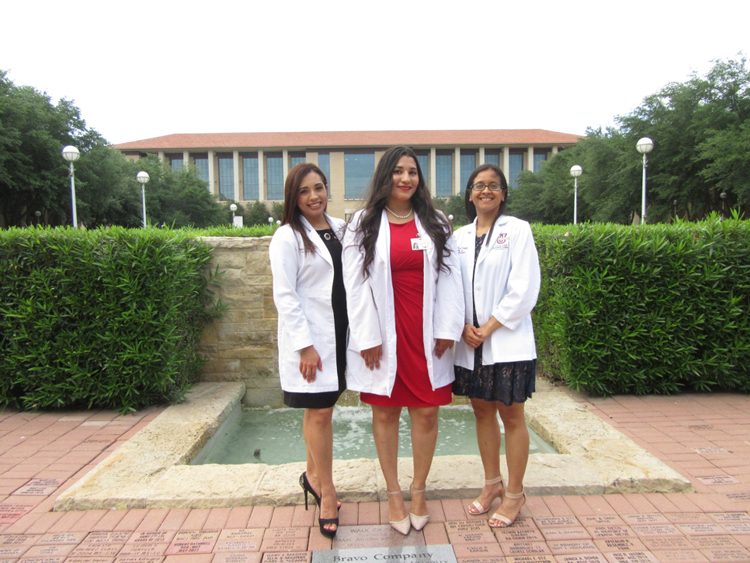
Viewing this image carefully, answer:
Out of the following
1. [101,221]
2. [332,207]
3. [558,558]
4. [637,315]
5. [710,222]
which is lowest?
[558,558]

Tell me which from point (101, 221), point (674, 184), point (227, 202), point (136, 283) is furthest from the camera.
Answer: point (227, 202)

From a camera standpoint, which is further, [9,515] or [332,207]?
[332,207]

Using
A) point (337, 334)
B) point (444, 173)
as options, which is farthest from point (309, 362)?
point (444, 173)

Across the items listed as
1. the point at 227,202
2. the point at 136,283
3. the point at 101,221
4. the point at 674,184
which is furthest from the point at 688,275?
the point at 227,202

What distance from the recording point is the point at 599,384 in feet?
13.9

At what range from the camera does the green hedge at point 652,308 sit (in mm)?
4176

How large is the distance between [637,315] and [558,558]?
2694 millimetres

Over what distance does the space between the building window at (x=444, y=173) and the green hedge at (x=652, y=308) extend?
197ft

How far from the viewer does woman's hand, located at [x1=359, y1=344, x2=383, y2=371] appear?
2.26m

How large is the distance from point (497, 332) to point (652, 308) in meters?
2.65

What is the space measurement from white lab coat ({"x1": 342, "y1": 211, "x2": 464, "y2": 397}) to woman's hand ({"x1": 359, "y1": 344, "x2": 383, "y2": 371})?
0.02m

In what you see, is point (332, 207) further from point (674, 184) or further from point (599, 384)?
point (599, 384)

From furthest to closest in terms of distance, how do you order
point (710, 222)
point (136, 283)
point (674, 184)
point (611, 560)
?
point (674, 184) → point (710, 222) → point (136, 283) → point (611, 560)

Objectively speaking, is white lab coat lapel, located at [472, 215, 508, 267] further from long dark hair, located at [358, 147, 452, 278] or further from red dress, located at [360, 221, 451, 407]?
red dress, located at [360, 221, 451, 407]
